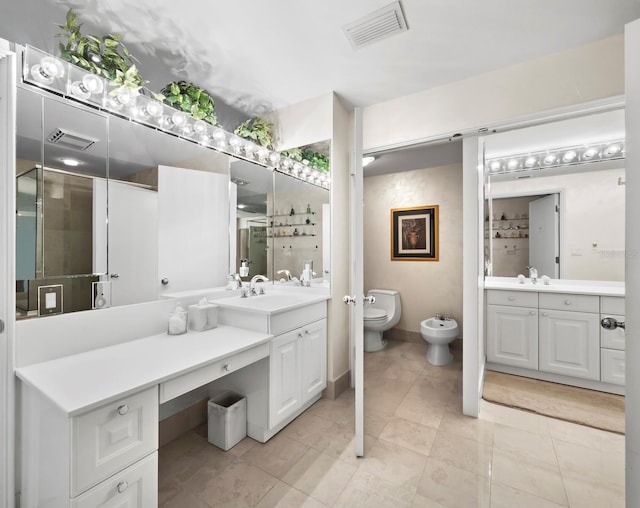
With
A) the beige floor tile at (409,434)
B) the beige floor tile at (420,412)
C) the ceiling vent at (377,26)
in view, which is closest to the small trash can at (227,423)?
the beige floor tile at (409,434)

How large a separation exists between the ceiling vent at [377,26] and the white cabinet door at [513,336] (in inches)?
98.4

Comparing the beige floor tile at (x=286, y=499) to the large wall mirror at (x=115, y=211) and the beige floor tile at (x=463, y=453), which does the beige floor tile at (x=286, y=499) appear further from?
the large wall mirror at (x=115, y=211)

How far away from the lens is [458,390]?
2480 millimetres

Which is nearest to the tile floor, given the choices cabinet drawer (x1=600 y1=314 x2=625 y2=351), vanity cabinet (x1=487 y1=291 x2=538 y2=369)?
vanity cabinet (x1=487 y1=291 x2=538 y2=369)

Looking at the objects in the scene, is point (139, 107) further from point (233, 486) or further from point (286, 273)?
point (233, 486)

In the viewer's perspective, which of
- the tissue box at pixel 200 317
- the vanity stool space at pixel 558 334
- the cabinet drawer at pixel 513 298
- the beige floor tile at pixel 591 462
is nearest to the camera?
the beige floor tile at pixel 591 462

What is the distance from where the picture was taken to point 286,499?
1398 mm

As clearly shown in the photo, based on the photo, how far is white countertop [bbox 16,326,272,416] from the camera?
1004 millimetres

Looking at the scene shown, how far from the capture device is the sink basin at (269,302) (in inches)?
72.5

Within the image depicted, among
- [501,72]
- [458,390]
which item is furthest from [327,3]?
[458,390]

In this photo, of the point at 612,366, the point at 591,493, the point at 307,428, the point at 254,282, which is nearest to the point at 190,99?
the point at 254,282

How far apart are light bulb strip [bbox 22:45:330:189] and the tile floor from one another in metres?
1.90

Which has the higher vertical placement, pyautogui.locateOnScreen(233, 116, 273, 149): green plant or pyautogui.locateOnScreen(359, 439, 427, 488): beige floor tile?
pyautogui.locateOnScreen(233, 116, 273, 149): green plant

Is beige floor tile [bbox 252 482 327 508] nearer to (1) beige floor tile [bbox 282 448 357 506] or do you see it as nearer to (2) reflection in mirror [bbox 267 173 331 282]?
(1) beige floor tile [bbox 282 448 357 506]
